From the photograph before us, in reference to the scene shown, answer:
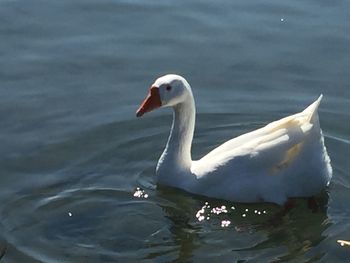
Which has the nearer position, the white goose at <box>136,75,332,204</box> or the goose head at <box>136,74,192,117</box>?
the white goose at <box>136,75,332,204</box>

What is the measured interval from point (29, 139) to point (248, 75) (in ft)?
8.39

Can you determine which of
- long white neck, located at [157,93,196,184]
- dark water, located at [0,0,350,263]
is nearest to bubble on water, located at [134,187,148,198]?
dark water, located at [0,0,350,263]

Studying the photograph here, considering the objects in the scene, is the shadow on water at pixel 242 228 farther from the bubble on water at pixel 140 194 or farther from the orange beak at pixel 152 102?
the orange beak at pixel 152 102

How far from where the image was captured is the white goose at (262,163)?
321 inches

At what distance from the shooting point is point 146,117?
9.71 metres

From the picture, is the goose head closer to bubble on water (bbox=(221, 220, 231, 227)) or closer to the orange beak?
the orange beak

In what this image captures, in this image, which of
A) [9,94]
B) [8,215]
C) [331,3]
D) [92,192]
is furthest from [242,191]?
[331,3]

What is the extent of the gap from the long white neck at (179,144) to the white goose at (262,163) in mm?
49

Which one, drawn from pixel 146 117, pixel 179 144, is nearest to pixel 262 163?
pixel 179 144

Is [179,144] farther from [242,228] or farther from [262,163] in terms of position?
[242,228]

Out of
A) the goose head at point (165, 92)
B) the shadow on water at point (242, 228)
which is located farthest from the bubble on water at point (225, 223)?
the goose head at point (165, 92)

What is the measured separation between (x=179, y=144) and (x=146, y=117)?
1.24 m

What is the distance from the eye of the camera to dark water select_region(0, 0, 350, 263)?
7805 mm

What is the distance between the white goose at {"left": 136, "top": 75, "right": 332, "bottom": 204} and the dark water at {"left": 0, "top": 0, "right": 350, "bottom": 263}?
0.16 meters
